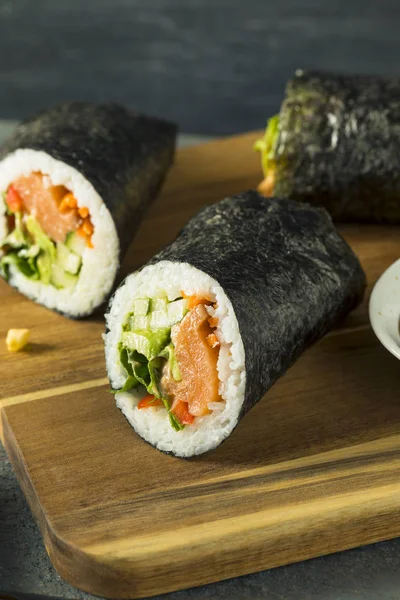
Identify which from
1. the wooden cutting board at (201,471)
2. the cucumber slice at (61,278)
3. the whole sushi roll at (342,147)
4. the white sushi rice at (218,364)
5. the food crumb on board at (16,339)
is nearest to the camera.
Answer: the wooden cutting board at (201,471)

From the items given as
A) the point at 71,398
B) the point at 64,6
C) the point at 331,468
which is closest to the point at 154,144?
the point at 71,398

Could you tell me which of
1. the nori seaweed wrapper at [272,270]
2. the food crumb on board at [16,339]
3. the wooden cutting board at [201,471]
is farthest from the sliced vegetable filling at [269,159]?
the food crumb on board at [16,339]

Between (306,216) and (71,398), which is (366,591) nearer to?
(71,398)

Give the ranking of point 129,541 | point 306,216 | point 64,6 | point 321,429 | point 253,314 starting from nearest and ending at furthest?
point 129,541 → point 253,314 → point 321,429 → point 306,216 → point 64,6

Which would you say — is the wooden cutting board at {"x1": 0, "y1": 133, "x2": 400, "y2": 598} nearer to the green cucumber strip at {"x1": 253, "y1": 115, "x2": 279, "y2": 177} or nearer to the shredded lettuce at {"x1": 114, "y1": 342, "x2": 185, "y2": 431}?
the shredded lettuce at {"x1": 114, "y1": 342, "x2": 185, "y2": 431}

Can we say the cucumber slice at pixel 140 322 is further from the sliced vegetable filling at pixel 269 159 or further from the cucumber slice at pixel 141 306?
the sliced vegetable filling at pixel 269 159

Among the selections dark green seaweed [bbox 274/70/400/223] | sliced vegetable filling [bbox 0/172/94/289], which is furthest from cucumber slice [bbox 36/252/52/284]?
dark green seaweed [bbox 274/70/400/223]
